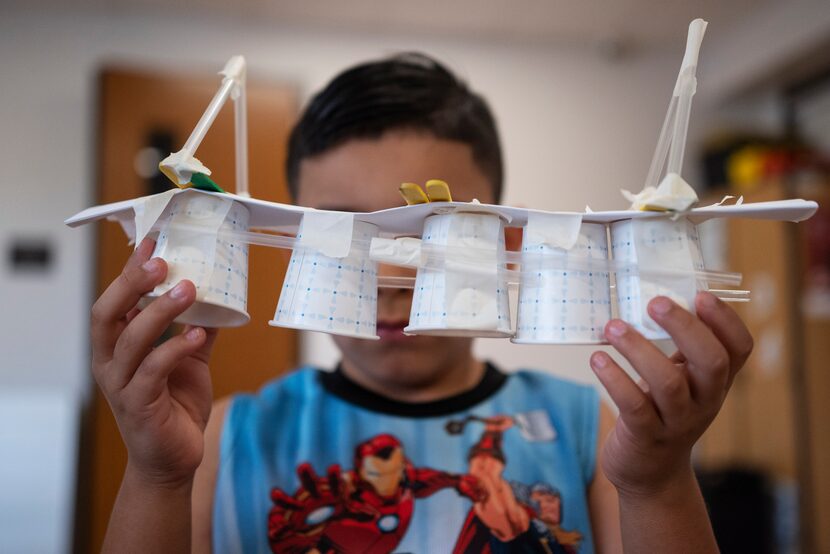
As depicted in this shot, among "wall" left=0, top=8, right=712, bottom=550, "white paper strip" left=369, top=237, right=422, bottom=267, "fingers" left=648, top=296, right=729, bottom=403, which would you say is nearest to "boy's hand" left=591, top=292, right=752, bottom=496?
"fingers" left=648, top=296, right=729, bottom=403

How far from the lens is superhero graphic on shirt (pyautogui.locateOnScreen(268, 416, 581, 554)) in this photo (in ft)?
2.07

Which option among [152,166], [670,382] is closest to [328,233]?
[670,382]

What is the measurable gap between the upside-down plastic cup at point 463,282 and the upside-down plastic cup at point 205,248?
0.42ft

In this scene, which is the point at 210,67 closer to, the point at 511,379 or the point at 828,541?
the point at 511,379

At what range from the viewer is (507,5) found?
7.15 ft

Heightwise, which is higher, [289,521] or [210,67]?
[210,67]

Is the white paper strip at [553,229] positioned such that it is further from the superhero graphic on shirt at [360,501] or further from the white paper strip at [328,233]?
the superhero graphic on shirt at [360,501]

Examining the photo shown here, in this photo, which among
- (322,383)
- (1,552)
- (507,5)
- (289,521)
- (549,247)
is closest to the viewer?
(549,247)

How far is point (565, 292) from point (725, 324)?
4.2 inches

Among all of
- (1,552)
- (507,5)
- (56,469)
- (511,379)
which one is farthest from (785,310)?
(1,552)

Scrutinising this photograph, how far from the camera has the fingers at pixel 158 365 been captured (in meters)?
0.46

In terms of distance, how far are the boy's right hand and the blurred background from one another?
146 centimetres

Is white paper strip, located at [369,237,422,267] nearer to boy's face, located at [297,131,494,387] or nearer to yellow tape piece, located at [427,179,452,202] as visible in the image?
yellow tape piece, located at [427,179,452,202]

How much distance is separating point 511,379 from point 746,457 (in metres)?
1.91
